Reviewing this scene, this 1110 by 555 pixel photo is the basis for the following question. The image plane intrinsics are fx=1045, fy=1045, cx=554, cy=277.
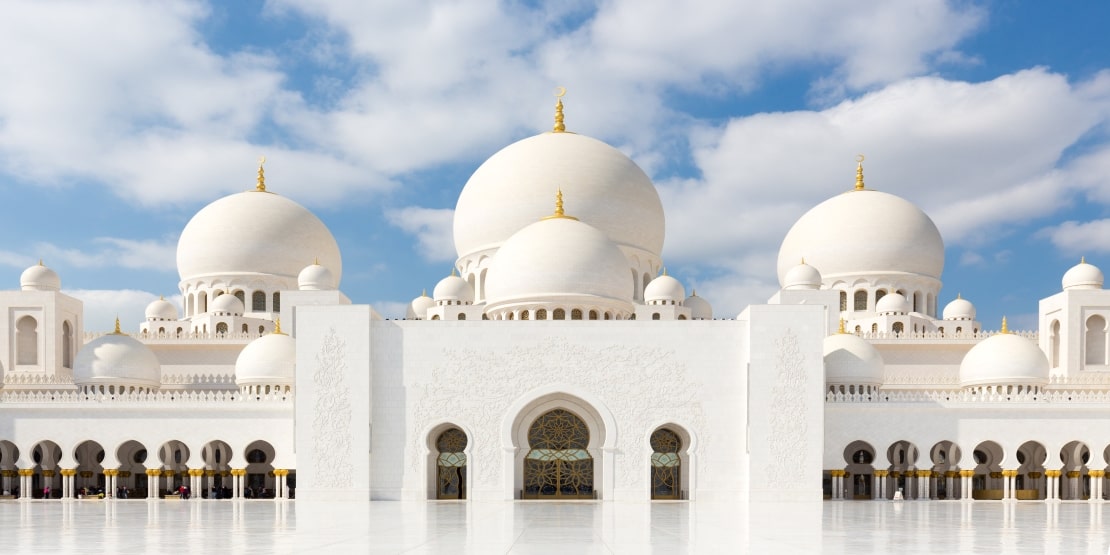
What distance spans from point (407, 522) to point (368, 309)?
714 centimetres

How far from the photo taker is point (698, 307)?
25.7 m

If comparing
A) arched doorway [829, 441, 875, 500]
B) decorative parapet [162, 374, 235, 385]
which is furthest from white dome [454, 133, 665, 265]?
arched doorway [829, 441, 875, 500]

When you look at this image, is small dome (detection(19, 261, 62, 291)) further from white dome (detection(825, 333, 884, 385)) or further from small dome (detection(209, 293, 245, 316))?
white dome (detection(825, 333, 884, 385))

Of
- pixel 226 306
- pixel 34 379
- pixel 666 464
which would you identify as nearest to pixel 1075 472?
pixel 666 464

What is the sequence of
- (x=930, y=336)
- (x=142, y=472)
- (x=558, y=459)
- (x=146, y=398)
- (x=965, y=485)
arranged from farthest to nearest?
1. (x=930, y=336)
2. (x=142, y=472)
3. (x=146, y=398)
4. (x=965, y=485)
5. (x=558, y=459)

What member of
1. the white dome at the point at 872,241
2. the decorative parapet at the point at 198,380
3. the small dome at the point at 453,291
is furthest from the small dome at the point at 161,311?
the white dome at the point at 872,241

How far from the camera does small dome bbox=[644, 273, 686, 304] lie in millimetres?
23906

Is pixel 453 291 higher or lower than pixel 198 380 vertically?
higher

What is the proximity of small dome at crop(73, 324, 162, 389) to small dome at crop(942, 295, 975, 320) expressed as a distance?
19.4m

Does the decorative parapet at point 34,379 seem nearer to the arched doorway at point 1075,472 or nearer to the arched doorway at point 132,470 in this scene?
the arched doorway at point 132,470

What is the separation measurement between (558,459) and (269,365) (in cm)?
650

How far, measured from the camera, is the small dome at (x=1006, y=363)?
835 inches

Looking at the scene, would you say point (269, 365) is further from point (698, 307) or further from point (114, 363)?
point (698, 307)

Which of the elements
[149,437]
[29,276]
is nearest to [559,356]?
[149,437]
